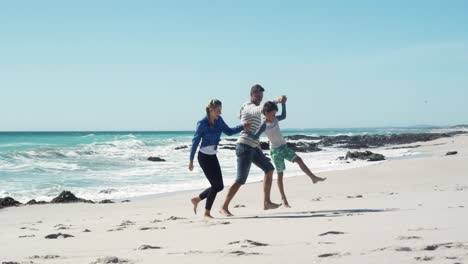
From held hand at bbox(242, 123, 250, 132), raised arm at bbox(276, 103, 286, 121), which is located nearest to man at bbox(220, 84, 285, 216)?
held hand at bbox(242, 123, 250, 132)

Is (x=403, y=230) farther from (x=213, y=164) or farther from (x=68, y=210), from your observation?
(x=68, y=210)

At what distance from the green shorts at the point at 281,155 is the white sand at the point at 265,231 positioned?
63 cm

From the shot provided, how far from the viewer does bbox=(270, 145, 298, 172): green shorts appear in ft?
27.3

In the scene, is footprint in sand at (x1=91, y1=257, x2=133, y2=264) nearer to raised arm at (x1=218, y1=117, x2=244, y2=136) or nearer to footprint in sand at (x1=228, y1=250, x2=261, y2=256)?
footprint in sand at (x1=228, y1=250, x2=261, y2=256)

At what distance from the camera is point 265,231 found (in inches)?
229

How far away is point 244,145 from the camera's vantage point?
25.3 feet

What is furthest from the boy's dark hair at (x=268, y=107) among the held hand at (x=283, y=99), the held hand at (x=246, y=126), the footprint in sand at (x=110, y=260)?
the footprint in sand at (x=110, y=260)

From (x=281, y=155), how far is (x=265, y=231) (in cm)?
266

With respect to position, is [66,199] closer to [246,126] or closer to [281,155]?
[281,155]

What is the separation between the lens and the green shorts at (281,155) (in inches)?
328

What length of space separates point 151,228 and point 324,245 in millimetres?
2602

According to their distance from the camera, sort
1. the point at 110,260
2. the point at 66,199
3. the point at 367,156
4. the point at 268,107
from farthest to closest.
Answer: the point at 367,156
the point at 66,199
the point at 268,107
the point at 110,260

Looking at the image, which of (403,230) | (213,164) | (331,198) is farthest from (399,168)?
(403,230)

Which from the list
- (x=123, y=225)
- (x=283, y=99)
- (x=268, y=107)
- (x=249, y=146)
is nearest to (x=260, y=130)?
(x=249, y=146)
